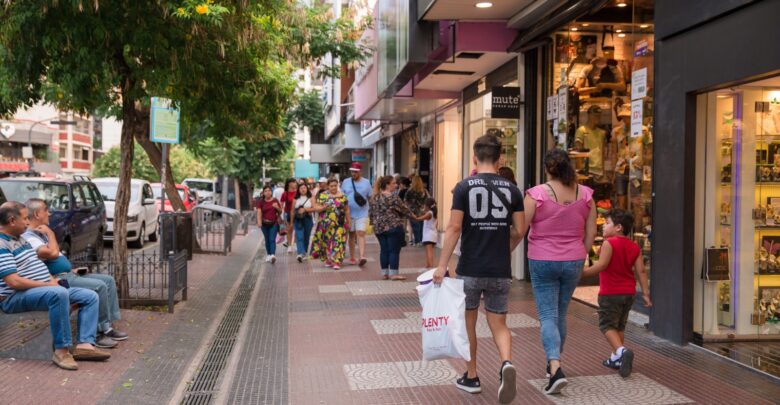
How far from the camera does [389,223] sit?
11898 millimetres

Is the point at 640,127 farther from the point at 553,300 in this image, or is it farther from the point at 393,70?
the point at 393,70

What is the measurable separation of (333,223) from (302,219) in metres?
2.22

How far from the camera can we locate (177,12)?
8070mm

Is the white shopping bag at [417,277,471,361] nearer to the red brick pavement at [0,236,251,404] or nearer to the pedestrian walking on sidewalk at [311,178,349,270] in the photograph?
the red brick pavement at [0,236,251,404]

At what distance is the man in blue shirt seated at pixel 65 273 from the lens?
22.1ft

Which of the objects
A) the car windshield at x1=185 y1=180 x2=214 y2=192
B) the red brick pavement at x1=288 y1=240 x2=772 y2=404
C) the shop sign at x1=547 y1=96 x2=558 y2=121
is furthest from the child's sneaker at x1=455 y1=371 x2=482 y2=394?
the car windshield at x1=185 y1=180 x2=214 y2=192

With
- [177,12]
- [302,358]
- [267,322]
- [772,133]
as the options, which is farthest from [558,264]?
[177,12]

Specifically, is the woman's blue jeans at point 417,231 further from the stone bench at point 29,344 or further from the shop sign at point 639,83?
the stone bench at point 29,344

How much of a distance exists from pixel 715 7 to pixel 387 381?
4216 millimetres

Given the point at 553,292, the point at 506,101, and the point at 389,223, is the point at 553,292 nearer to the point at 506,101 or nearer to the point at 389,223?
the point at 506,101

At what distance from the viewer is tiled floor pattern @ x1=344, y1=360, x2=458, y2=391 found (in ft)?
19.6

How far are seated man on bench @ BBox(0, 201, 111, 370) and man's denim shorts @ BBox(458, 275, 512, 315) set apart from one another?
132 inches

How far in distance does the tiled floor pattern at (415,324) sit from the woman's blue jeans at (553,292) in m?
2.11

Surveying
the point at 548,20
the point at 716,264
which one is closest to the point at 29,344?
the point at 716,264
